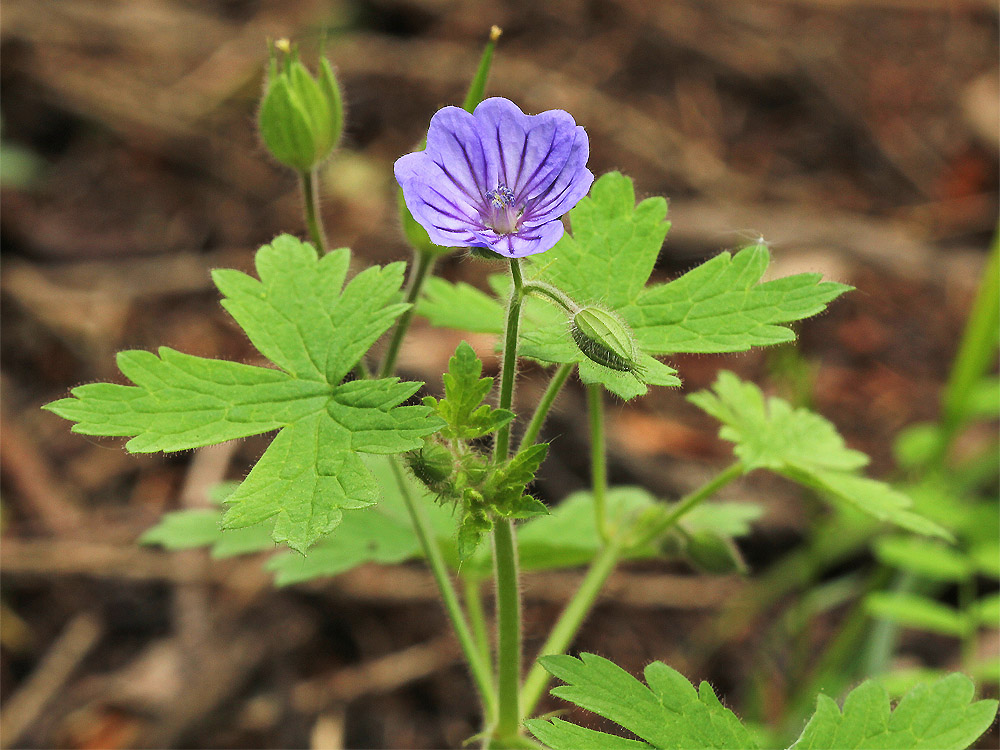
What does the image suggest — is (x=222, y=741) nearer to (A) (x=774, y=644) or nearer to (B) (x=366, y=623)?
(B) (x=366, y=623)

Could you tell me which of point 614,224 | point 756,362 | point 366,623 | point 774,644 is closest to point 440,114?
point 614,224

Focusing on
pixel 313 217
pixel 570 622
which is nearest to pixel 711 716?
pixel 570 622

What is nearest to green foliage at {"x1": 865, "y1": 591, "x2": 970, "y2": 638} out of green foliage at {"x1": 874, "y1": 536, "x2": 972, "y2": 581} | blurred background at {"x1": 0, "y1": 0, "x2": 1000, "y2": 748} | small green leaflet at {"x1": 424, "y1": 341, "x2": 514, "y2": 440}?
green foliage at {"x1": 874, "y1": 536, "x2": 972, "y2": 581}

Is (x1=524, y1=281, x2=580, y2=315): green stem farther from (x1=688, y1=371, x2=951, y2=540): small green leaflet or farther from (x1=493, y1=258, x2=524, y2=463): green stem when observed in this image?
(x1=688, y1=371, x2=951, y2=540): small green leaflet

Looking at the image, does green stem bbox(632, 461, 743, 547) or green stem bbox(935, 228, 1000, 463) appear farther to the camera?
green stem bbox(935, 228, 1000, 463)

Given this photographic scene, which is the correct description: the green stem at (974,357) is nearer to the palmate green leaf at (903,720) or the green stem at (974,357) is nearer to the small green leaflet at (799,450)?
the small green leaflet at (799,450)

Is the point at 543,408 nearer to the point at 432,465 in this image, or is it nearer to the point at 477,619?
the point at 432,465
